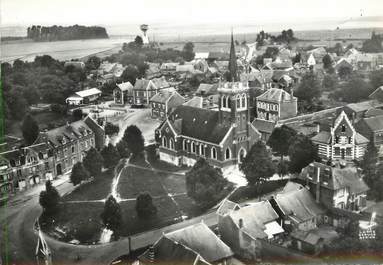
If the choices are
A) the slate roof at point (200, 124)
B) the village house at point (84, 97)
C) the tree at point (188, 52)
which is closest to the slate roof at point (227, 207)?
the slate roof at point (200, 124)

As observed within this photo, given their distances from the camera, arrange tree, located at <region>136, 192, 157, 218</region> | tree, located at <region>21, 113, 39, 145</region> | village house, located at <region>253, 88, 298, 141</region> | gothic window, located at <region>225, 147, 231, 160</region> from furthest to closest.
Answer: village house, located at <region>253, 88, 298, 141</region> < gothic window, located at <region>225, 147, 231, 160</region> < tree, located at <region>21, 113, 39, 145</region> < tree, located at <region>136, 192, 157, 218</region>

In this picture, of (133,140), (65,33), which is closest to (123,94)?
(133,140)

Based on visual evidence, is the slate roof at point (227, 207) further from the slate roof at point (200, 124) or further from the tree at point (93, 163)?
the tree at point (93, 163)

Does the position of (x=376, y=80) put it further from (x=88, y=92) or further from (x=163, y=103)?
(x=88, y=92)

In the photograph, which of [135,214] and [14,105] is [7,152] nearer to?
[14,105]

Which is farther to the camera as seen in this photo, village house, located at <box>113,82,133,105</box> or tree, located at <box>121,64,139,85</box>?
tree, located at <box>121,64,139,85</box>

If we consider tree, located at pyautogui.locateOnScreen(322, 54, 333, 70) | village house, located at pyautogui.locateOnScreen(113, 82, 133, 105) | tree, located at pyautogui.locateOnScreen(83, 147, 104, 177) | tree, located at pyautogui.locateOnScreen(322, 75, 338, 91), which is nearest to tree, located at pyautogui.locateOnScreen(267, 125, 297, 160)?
tree, located at pyautogui.locateOnScreen(83, 147, 104, 177)

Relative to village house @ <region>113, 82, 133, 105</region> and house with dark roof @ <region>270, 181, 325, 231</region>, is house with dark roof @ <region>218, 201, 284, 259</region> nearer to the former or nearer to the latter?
house with dark roof @ <region>270, 181, 325, 231</region>
